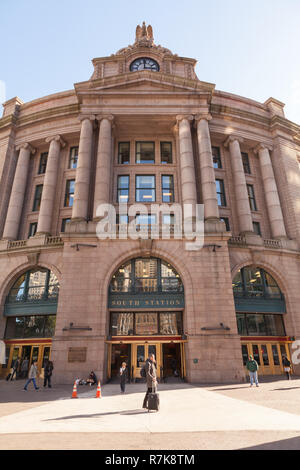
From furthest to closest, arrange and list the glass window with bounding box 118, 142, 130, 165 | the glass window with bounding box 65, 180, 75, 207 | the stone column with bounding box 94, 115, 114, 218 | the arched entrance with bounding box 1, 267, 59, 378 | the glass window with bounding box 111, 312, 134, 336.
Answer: the glass window with bounding box 118, 142, 130, 165
the glass window with bounding box 65, 180, 75, 207
the stone column with bounding box 94, 115, 114, 218
the arched entrance with bounding box 1, 267, 59, 378
the glass window with bounding box 111, 312, 134, 336

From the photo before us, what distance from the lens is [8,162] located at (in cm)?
3103

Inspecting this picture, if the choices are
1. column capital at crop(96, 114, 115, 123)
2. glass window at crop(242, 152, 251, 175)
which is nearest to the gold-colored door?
column capital at crop(96, 114, 115, 123)

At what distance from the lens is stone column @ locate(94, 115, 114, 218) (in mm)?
24484

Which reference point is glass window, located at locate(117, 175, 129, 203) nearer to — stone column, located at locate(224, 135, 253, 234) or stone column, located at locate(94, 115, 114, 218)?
stone column, located at locate(94, 115, 114, 218)

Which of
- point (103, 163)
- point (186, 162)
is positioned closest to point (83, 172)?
point (103, 163)

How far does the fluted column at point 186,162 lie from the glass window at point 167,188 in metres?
2.28

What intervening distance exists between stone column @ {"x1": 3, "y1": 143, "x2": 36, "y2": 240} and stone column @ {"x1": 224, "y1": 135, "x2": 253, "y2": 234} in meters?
22.5

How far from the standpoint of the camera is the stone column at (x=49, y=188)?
26547 mm

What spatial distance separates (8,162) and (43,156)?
383 cm

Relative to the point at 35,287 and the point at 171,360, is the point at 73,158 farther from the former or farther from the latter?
the point at 171,360

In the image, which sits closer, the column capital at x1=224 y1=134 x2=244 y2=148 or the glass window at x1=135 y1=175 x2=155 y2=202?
the glass window at x1=135 y1=175 x2=155 y2=202

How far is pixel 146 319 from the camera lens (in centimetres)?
2208

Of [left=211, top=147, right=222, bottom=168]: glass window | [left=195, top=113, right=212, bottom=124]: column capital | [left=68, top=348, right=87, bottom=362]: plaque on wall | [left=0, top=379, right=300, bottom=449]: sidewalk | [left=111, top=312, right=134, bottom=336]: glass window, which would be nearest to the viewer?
[left=0, top=379, right=300, bottom=449]: sidewalk

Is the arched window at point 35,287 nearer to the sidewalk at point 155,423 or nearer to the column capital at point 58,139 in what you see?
the sidewalk at point 155,423
